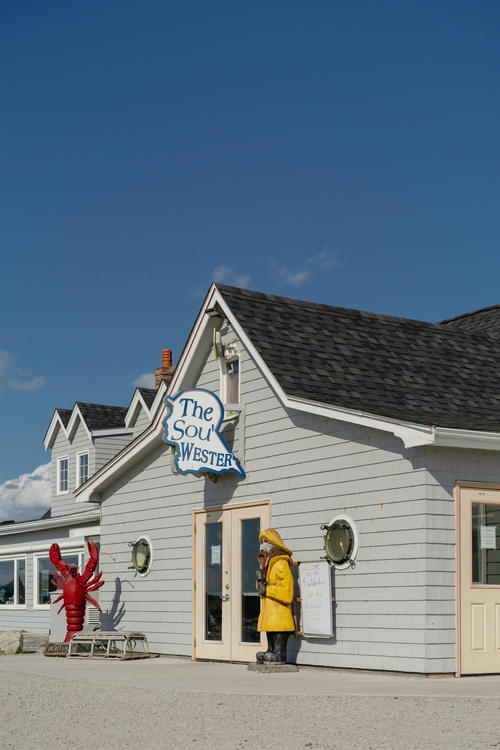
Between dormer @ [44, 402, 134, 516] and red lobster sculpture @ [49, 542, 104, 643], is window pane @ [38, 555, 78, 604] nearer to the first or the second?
dormer @ [44, 402, 134, 516]

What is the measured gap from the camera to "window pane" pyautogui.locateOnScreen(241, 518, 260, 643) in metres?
15.4

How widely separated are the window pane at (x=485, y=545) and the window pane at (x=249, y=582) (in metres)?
3.76

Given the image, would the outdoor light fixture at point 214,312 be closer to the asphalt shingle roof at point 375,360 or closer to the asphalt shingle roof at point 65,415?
the asphalt shingle roof at point 375,360

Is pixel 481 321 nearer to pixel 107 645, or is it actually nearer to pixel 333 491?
pixel 333 491

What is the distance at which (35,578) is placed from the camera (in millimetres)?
28953

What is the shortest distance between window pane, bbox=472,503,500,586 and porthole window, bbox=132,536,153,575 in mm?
7167

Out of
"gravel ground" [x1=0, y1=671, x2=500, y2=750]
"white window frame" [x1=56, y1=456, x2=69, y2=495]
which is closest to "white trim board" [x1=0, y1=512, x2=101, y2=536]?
"white window frame" [x1=56, y1=456, x2=69, y2=495]

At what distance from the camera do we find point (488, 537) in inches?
507

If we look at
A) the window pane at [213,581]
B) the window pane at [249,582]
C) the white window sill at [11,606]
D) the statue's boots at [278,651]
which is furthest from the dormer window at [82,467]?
the statue's boots at [278,651]

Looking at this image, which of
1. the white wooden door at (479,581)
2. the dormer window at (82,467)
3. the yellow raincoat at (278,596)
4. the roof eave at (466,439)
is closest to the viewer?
the roof eave at (466,439)

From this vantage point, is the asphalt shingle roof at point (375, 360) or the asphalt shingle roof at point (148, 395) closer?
the asphalt shingle roof at point (375, 360)

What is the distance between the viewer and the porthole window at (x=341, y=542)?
533 inches

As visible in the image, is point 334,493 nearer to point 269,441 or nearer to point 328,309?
point 269,441

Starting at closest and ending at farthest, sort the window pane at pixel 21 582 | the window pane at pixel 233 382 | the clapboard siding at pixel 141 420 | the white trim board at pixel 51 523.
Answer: the window pane at pixel 233 382 → the white trim board at pixel 51 523 → the window pane at pixel 21 582 → the clapboard siding at pixel 141 420
